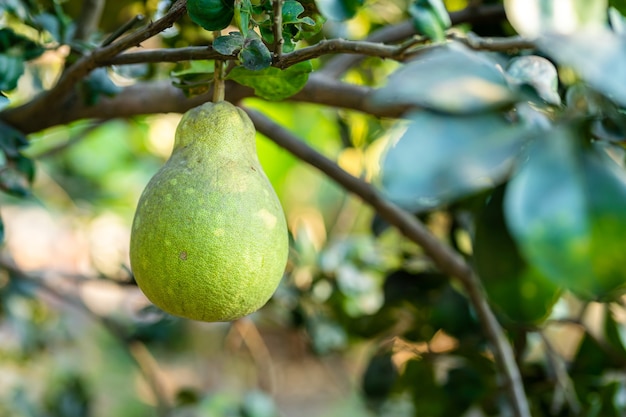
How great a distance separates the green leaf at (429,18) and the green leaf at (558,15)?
136 mm

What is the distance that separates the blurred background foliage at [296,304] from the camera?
0.83 m

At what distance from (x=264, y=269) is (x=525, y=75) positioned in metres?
0.22

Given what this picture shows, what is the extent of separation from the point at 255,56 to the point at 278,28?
2 centimetres

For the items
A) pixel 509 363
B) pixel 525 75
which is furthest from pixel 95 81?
pixel 509 363

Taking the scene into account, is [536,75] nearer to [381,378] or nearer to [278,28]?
[278,28]

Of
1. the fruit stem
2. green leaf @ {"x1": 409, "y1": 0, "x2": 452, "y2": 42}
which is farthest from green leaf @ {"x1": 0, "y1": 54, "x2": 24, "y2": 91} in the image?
green leaf @ {"x1": 409, "y1": 0, "x2": 452, "y2": 42}

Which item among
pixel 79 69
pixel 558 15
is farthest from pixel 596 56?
pixel 79 69

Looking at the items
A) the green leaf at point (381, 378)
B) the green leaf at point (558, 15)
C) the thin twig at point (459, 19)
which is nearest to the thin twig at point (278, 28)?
the green leaf at point (558, 15)

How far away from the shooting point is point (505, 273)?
404 mm

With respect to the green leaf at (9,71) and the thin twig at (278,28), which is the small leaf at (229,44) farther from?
the green leaf at (9,71)

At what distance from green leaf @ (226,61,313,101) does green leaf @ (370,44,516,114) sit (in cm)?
23

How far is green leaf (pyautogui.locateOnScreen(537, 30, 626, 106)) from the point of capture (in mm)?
304

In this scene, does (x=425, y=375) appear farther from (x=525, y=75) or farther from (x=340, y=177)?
(x=525, y=75)

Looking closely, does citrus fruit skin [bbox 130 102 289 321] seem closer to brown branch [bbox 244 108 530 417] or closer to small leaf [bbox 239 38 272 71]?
small leaf [bbox 239 38 272 71]
